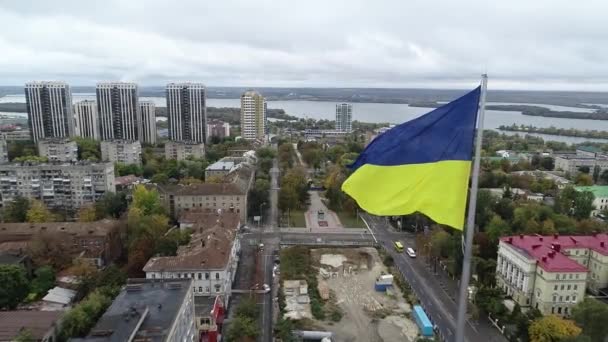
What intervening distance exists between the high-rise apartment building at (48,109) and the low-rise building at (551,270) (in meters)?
53.3

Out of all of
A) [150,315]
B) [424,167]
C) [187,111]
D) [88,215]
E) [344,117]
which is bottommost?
[88,215]

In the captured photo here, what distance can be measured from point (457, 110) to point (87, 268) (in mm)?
20207

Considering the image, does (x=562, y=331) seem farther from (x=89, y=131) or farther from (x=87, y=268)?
(x=89, y=131)

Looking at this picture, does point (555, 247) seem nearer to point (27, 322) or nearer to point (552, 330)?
point (552, 330)

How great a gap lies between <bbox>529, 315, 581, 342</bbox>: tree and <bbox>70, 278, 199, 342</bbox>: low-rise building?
39.5ft

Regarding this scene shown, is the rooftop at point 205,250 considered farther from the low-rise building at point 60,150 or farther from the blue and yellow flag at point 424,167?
the low-rise building at point 60,150

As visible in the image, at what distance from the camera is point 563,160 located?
4834cm

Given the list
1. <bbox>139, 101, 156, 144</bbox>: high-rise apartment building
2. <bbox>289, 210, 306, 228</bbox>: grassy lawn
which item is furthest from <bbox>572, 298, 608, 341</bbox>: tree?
<bbox>139, 101, 156, 144</bbox>: high-rise apartment building

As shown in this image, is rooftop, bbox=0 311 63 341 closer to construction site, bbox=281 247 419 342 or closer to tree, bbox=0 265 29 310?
tree, bbox=0 265 29 310

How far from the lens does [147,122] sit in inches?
2409

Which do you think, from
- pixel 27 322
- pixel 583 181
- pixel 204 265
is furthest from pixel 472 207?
pixel 583 181

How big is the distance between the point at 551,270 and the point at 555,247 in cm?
242

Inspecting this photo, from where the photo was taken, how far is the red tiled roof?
18.6 metres

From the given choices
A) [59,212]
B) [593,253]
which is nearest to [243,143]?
[59,212]
